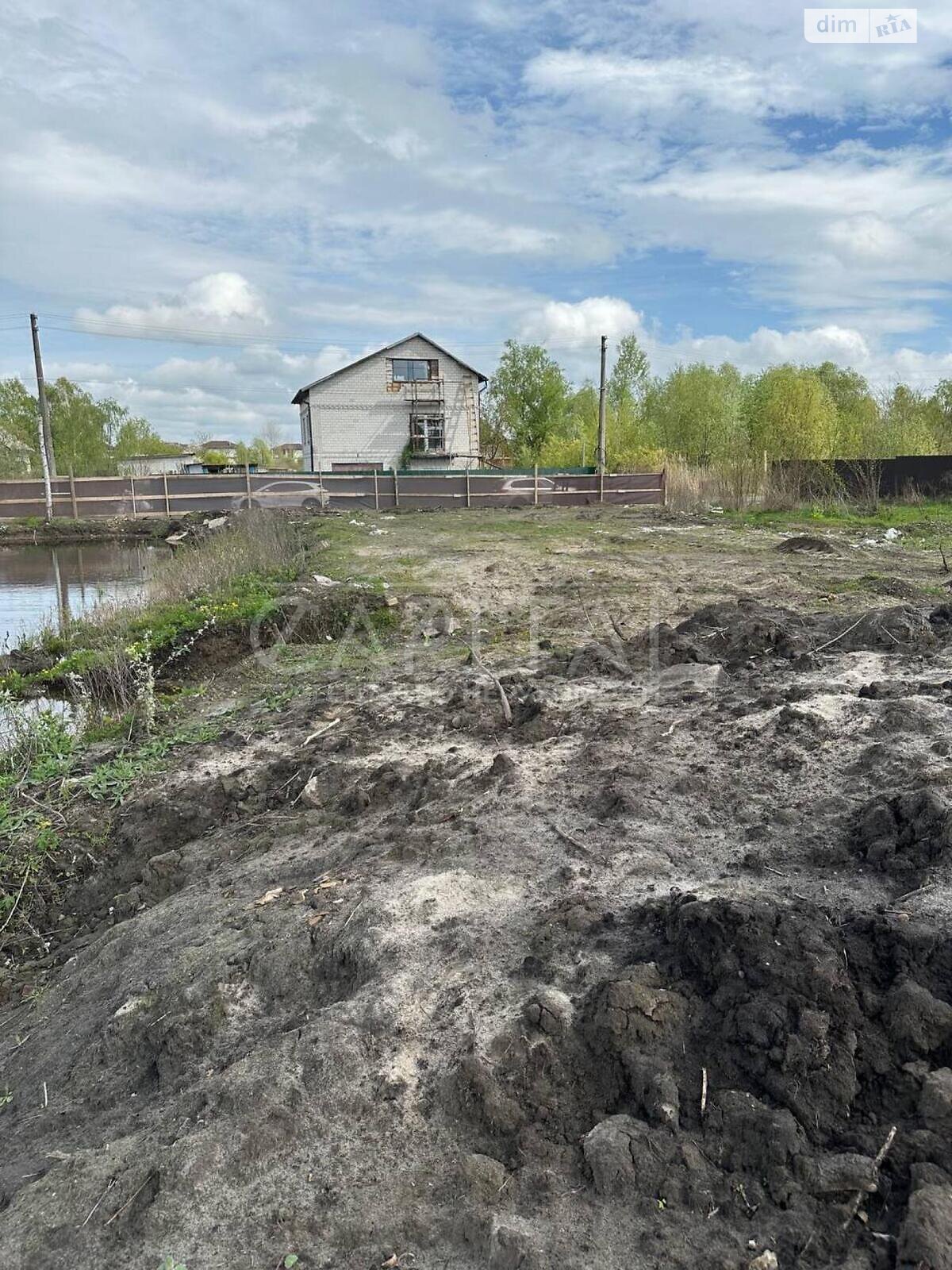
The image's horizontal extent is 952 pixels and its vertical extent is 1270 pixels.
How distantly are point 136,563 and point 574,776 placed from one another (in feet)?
58.4

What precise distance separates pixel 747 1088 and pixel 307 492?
2718 centimetres

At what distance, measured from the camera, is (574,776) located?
456 cm

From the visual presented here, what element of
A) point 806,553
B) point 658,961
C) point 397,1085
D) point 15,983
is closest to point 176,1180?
point 397,1085

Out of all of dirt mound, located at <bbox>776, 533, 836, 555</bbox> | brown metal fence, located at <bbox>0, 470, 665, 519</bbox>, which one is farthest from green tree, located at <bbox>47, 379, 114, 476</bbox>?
dirt mound, located at <bbox>776, 533, 836, 555</bbox>

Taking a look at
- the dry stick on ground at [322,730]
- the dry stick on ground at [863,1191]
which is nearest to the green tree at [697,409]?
the dry stick on ground at [322,730]

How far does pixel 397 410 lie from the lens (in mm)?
42844

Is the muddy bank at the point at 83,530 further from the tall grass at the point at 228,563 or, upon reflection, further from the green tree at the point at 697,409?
the green tree at the point at 697,409

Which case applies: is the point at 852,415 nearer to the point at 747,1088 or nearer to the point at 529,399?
the point at 529,399

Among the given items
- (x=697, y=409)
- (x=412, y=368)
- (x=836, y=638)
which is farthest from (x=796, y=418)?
(x=836, y=638)

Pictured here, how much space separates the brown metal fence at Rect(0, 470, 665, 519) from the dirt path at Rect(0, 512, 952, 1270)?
76.0 feet

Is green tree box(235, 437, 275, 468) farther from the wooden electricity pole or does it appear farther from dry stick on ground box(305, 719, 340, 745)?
dry stick on ground box(305, 719, 340, 745)

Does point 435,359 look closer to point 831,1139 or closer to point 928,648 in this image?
point 928,648

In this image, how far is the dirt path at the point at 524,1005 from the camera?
2.12 metres

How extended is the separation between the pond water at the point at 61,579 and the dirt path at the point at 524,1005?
4637mm
